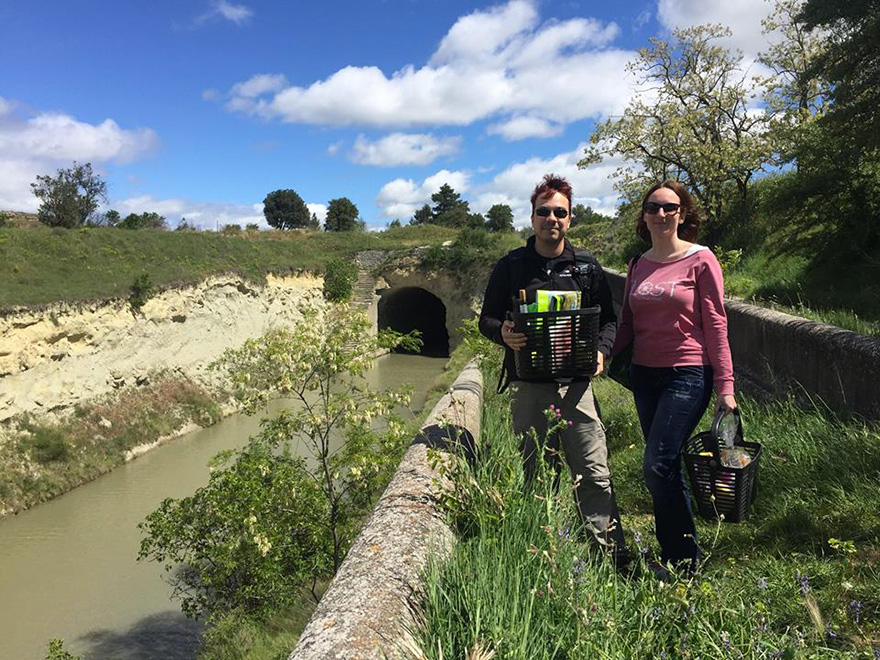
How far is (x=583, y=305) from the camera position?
9.95 ft

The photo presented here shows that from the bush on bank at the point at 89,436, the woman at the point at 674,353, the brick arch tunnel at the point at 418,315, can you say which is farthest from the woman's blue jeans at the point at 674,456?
the brick arch tunnel at the point at 418,315

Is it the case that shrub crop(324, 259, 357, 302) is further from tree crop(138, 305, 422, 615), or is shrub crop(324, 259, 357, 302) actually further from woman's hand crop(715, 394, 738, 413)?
woman's hand crop(715, 394, 738, 413)

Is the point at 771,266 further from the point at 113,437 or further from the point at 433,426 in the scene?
the point at 113,437

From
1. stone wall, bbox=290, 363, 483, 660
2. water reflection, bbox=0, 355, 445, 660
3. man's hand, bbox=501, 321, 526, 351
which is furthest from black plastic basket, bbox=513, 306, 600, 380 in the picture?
water reflection, bbox=0, 355, 445, 660

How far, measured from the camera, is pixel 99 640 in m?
8.22

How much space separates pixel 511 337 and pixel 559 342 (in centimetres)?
23

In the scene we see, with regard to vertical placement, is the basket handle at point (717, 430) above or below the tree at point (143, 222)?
below

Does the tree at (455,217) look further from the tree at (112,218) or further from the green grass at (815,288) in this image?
the green grass at (815,288)

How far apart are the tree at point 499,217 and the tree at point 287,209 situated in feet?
80.3

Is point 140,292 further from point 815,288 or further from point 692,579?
point 692,579

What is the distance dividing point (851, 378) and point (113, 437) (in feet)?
53.3

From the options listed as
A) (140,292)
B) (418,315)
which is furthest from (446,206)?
(140,292)

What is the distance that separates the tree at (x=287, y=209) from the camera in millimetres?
69625

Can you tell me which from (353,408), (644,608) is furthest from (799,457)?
(353,408)
